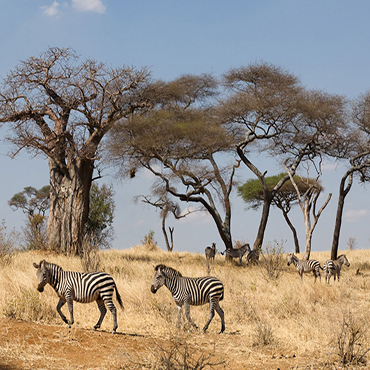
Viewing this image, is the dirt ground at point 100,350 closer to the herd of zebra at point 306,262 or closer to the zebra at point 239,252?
the herd of zebra at point 306,262

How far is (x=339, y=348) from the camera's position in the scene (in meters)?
6.73

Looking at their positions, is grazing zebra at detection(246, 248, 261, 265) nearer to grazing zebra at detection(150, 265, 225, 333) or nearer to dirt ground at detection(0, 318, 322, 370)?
grazing zebra at detection(150, 265, 225, 333)

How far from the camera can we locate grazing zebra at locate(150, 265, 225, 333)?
7.70m

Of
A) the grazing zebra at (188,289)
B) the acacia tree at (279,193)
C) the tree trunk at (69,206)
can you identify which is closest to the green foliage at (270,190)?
the acacia tree at (279,193)

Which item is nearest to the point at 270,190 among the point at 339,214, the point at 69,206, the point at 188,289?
the point at 339,214

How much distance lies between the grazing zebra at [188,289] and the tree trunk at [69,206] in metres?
12.0

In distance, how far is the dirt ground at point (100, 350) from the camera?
607 cm

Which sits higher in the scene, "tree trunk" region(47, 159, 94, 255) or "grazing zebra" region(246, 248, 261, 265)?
"tree trunk" region(47, 159, 94, 255)

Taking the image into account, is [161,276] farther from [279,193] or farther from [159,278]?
[279,193]

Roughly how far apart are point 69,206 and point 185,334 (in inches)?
506

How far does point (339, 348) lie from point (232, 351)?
1457 mm

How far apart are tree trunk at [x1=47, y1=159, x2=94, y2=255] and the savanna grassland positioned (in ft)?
21.6

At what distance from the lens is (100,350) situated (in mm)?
6531

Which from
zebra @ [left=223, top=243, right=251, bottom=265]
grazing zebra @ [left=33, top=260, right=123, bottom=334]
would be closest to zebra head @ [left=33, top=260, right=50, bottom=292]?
grazing zebra @ [left=33, top=260, right=123, bottom=334]
